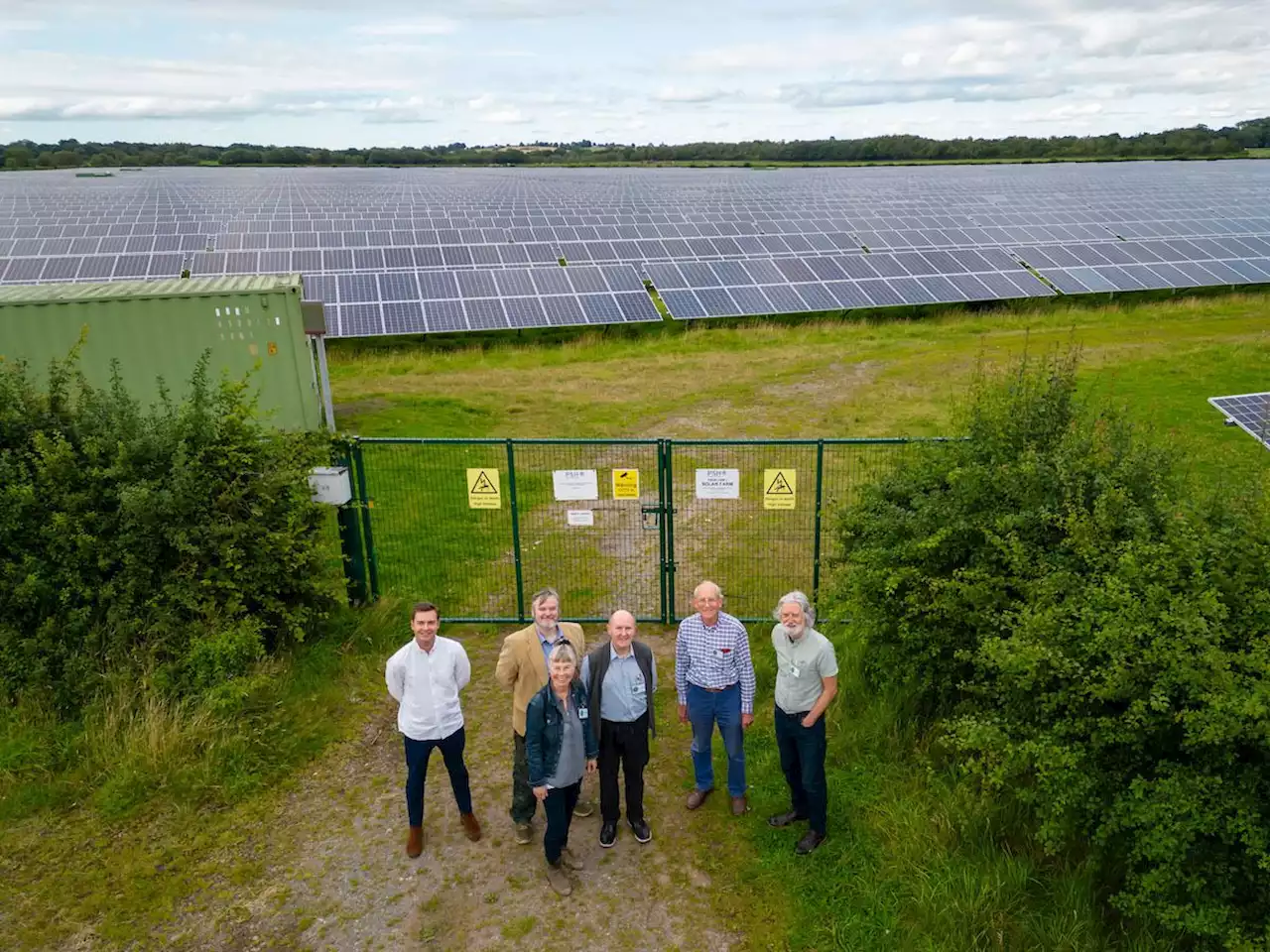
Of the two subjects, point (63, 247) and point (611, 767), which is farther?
point (63, 247)

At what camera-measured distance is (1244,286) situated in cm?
2930

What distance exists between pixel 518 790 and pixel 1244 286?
1295 inches

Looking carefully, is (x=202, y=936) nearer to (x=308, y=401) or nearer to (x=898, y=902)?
(x=898, y=902)

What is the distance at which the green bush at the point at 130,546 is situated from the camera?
24.3 feet

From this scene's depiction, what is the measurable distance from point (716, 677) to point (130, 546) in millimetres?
5357

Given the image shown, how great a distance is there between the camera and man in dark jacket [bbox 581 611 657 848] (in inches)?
220

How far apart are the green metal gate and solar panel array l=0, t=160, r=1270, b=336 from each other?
11172 millimetres

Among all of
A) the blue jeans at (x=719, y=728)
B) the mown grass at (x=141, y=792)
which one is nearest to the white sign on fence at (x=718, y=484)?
the blue jeans at (x=719, y=728)

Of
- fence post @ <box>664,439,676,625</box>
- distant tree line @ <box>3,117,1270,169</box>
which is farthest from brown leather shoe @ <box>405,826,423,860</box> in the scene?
distant tree line @ <box>3,117,1270,169</box>

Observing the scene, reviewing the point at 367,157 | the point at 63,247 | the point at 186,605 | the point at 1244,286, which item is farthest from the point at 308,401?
the point at 367,157

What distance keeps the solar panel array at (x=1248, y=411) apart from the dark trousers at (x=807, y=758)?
27.6 ft

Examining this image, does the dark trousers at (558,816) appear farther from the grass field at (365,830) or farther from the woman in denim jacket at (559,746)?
the grass field at (365,830)

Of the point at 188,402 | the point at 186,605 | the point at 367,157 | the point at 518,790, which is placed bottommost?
the point at 518,790

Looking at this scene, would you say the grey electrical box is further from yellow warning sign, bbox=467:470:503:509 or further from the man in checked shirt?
the man in checked shirt
